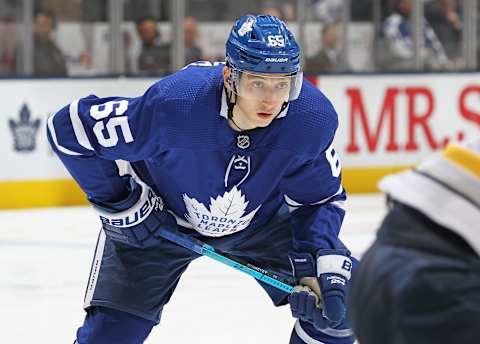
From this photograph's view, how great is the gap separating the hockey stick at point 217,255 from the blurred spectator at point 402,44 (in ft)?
16.2

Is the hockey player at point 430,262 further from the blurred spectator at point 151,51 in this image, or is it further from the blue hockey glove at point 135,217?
the blurred spectator at point 151,51

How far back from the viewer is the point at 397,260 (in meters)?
1.05

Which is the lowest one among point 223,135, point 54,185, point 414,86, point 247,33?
point 54,185

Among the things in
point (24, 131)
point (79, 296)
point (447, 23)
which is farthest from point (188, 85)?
point (447, 23)

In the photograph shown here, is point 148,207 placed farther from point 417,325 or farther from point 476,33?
point 476,33

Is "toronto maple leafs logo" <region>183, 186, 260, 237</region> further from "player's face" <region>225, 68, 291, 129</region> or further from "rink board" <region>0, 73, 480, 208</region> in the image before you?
"rink board" <region>0, 73, 480, 208</region>

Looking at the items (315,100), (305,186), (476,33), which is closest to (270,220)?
(305,186)

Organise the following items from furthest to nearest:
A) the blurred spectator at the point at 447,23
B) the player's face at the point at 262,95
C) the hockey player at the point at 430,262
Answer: the blurred spectator at the point at 447,23 → the player's face at the point at 262,95 → the hockey player at the point at 430,262

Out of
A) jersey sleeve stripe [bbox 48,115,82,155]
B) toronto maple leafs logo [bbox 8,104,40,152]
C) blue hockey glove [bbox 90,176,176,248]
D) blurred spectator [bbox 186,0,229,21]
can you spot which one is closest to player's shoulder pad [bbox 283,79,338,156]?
blue hockey glove [bbox 90,176,176,248]

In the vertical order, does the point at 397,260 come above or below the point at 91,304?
above

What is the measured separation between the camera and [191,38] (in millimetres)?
6906

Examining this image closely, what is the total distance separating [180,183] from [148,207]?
9cm

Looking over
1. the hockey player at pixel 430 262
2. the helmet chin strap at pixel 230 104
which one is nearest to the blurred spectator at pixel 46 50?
the helmet chin strap at pixel 230 104

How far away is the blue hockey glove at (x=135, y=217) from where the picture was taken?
2.49 metres
